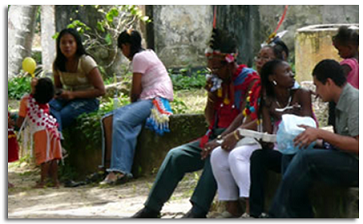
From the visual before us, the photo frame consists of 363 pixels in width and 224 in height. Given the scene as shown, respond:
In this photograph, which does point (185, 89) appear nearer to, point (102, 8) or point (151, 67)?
point (102, 8)

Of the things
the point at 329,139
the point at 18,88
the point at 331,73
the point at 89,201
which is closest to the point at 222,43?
the point at 331,73

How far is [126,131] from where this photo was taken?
7668 millimetres

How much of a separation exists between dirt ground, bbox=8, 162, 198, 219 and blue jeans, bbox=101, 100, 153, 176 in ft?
0.65

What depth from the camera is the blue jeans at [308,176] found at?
192 inches

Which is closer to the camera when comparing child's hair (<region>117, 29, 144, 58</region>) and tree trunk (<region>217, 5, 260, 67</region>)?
child's hair (<region>117, 29, 144, 58</region>)

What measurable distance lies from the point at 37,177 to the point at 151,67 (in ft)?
5.36

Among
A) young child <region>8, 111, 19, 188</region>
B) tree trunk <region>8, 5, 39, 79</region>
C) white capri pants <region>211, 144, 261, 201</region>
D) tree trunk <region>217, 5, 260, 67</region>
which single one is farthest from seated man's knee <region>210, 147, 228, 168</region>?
tree trunk <region>8, 5, 39, 79</region>

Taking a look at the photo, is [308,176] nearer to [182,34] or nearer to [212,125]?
[212,125]

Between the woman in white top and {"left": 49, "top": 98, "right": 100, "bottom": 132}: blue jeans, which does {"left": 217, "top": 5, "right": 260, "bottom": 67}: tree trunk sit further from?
{"left": 49, "top": 98, "right": 100, "bottom": 132}: blue jeans

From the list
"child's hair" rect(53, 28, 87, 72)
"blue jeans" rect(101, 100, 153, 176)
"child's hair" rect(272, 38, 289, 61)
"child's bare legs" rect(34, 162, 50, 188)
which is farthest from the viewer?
"child's hair" rect(53, 28, 87, 72)

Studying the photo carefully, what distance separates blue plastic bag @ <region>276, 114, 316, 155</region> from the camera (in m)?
5.06

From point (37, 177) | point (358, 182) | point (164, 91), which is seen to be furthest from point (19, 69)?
point (358, 182)

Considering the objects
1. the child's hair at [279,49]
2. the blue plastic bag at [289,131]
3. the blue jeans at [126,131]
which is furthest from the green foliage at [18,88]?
the blue plastic bag at [289,131]

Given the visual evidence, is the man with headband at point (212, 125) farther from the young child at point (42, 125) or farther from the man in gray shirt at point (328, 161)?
the young child at point (42, 125)
